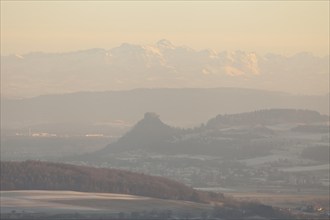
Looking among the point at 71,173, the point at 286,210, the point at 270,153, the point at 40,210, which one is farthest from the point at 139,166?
the point at 40,210

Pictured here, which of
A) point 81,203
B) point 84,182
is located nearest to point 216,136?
point 84,182

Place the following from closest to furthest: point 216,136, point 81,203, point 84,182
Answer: point 81,203 < point 84,182 < point 216,136

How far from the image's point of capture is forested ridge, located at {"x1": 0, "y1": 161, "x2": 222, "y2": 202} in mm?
103438

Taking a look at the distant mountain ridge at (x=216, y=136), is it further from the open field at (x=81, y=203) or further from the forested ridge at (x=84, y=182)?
the open field at (x=81, y=203)

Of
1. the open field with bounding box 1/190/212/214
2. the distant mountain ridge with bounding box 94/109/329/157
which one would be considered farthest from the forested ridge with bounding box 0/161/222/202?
the distant mountain ridge with bounding box 94/109/329/157

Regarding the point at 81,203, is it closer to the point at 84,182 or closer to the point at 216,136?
the point at 84,182

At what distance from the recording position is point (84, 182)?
106 meters

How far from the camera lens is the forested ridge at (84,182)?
339 feet

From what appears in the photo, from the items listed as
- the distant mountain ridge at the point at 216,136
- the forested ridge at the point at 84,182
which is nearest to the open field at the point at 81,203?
the forested ridge at the point at 84,182

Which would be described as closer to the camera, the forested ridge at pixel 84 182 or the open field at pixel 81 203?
the open field at pixel 81 203

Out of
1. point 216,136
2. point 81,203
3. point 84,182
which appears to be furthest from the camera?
point 216,136

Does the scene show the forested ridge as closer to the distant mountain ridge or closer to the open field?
the open field

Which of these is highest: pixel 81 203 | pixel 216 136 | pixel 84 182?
pixel 216 136

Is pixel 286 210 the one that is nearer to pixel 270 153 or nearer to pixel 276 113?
pixel 270 153
